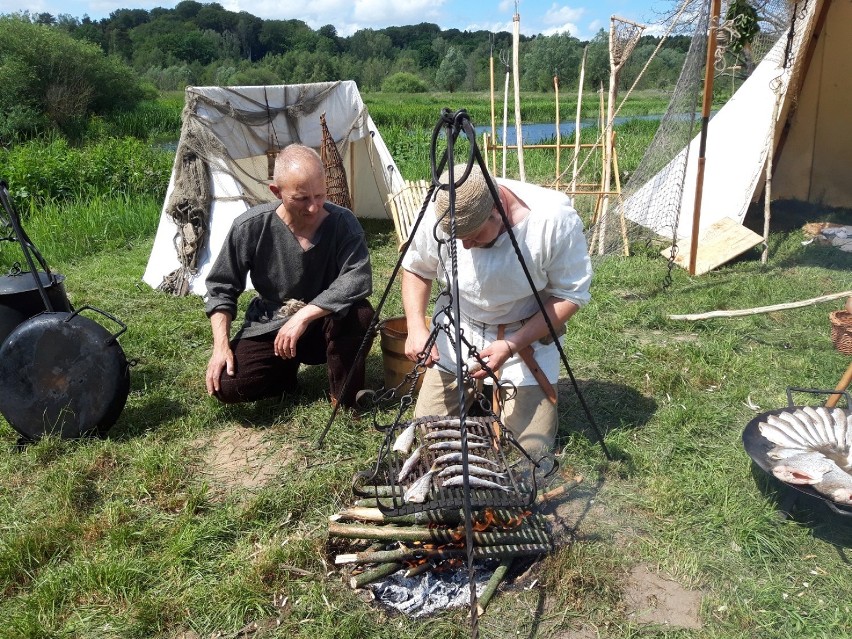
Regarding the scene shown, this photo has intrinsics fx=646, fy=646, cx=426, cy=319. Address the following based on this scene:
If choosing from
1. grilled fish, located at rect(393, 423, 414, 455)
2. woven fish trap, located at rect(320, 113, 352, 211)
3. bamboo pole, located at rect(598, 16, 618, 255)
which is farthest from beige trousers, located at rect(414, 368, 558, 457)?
woven fish trap, located at rect(320, 113, 352, 211)

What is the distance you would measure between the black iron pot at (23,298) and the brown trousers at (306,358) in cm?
115

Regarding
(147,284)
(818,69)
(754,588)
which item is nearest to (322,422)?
(754,588)

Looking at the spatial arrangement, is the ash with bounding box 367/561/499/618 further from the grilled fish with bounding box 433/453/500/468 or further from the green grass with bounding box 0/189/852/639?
the grilled fish with bounding box 433/453/500/468

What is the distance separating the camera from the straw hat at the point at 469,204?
8.39 feet

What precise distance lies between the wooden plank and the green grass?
161cm

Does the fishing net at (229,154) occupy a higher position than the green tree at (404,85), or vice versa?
the green tree at (404,85)

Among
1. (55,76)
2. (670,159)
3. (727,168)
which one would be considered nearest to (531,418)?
(670,159)

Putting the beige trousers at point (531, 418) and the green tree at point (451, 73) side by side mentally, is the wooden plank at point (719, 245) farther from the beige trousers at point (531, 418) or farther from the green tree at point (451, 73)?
the green tree at point (451, 73)

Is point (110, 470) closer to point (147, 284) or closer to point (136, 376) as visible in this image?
point (136, 376)

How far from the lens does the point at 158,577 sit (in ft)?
8.71

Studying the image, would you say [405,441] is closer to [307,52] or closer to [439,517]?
[439,517]

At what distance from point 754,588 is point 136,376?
3.87 metres

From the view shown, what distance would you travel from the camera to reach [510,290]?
10.1 ft

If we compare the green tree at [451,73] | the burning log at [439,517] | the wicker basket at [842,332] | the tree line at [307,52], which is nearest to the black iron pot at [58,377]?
the burning log at [439,517]
